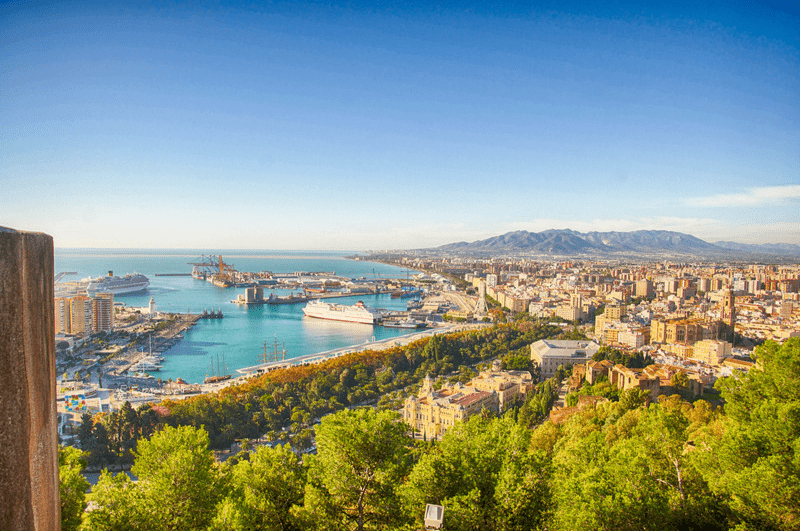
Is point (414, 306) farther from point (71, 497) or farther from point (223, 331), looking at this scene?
point (71, 497)

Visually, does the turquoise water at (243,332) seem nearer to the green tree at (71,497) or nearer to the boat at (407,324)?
the boat at (407,324)

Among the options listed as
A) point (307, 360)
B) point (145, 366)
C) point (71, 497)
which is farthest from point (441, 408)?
point (145, 366)

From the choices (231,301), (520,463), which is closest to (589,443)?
(520,463)

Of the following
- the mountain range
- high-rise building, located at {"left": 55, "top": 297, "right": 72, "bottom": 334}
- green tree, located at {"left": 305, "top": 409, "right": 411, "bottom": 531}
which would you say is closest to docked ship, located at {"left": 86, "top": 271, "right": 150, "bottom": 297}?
high-rise building, located at {"left": 55, "top": 297, "right": 72, "bottom": 334}

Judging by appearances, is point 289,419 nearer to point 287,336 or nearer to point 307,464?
point 307,464

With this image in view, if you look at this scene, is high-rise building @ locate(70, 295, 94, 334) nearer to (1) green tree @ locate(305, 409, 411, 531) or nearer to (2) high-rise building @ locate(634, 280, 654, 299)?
(1) green tree @ locate(305, 409, 411, 531)
